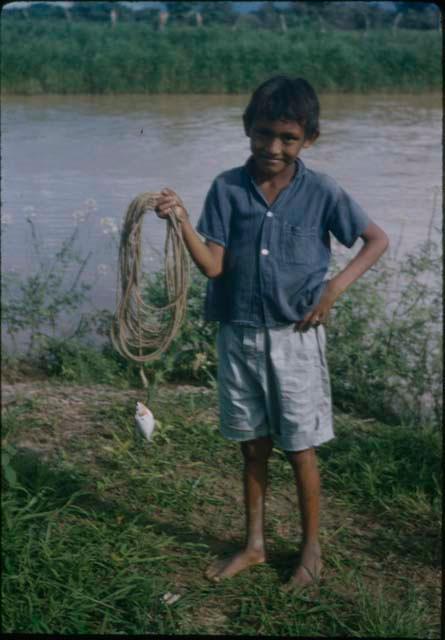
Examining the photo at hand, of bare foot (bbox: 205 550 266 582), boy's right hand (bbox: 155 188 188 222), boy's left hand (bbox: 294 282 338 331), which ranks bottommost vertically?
bare foot (bbox: 205 550 266 582)

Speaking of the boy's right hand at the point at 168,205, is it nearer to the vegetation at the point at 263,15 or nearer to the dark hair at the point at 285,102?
the dark hair at the point at 285,102

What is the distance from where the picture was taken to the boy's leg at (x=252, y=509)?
2590mm

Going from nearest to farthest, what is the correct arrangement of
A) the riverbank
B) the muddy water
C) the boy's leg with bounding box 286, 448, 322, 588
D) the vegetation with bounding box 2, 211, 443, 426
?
the boy's leg with bounding box 286, 448, 322, 588
the vegetation with bounding box 2, 211, 443, 426
the muddy water
the riverbank

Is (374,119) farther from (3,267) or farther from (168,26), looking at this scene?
(3,267)

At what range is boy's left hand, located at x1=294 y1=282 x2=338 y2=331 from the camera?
7.82 feet

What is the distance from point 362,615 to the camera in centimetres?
243

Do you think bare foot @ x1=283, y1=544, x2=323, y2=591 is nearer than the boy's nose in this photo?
No

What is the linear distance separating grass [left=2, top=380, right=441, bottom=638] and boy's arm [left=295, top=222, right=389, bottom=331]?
867 millimetres

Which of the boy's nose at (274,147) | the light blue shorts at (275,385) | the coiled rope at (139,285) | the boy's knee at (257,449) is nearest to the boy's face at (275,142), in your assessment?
the boy's nose at (274,147)

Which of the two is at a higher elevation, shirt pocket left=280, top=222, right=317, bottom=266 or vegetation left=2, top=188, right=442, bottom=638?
shirt pocket left=280, top=222, right=317, bottom=266

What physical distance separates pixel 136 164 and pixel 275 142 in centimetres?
496

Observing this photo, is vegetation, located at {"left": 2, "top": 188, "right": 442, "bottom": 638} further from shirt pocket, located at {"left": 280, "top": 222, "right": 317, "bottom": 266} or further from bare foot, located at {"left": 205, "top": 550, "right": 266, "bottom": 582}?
shirt pocket, located at {"left": 280, "top": 222, "right": 317, "bottom": 266}

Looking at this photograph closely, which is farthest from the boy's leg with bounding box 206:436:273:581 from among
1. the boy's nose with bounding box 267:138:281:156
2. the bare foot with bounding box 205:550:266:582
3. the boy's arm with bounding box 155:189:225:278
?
the boy's nose with bounding box 267:138:281:156

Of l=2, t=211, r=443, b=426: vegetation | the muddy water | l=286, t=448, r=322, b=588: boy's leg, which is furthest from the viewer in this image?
the muddy water
